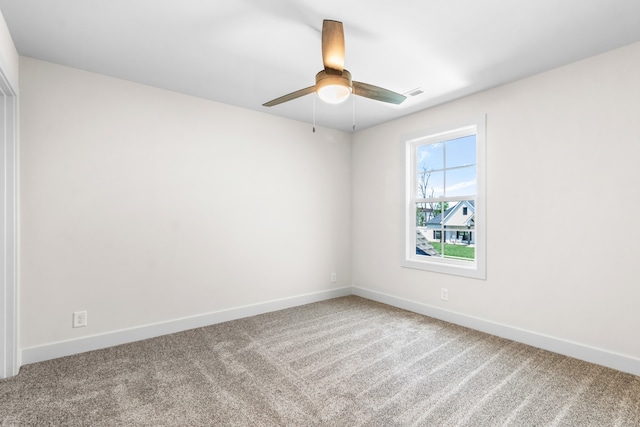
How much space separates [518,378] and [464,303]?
3.60ft

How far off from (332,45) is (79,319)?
2.98m

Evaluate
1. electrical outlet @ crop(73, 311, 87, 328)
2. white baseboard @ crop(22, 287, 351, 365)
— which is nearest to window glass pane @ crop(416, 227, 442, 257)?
white baseboard @ crop(22, 287, 351, 365)

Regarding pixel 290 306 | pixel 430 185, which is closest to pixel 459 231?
pixel 430 185

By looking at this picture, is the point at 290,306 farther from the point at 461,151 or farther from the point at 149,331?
the point at 461,151

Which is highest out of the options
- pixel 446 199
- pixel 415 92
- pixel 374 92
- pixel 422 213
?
pixel 415 92

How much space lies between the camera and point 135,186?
2.94 meters

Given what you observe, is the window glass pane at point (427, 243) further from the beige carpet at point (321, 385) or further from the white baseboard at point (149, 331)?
the white baseboard at point (149, 331)

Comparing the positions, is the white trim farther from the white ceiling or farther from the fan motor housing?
the fan motor housing

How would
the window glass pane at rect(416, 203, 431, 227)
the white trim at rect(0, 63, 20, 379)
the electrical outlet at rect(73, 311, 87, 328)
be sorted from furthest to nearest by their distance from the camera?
the window glass pane at rect(416, 203, 431, 227), the electrical outlet at rect(73, 311, 87, 328), the white trim at rect(0, 63, 20, 379)

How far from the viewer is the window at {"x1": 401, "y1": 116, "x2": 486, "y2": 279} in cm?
321

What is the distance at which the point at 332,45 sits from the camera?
176cm

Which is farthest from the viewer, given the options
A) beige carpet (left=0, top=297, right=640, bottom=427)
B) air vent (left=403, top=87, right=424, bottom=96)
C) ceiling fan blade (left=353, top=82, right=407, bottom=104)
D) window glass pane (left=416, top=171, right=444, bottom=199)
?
window glass pane (left=416, top=171, right=444, bottom=199)

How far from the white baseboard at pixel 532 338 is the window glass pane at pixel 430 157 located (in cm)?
166

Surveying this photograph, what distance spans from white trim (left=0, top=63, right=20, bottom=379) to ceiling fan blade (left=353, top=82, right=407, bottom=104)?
2473 mm
